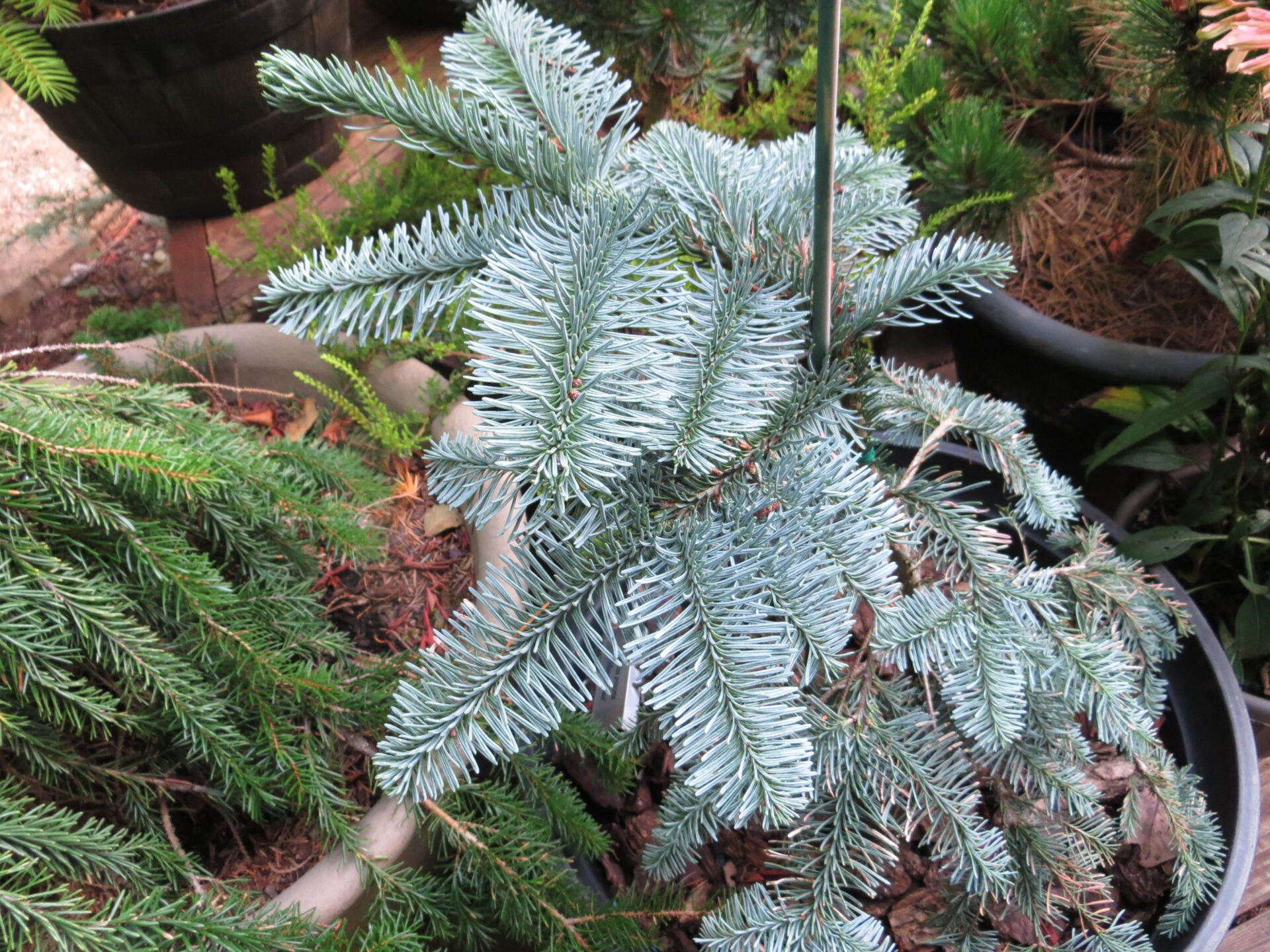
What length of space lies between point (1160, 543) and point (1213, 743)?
0.69 feet

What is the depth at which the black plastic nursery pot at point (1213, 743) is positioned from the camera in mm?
731

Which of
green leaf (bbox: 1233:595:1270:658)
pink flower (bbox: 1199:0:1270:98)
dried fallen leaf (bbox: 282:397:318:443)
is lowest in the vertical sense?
green leaf (bbox: 1233:595:1270:658)

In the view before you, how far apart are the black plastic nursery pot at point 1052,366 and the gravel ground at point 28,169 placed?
184 centimetres

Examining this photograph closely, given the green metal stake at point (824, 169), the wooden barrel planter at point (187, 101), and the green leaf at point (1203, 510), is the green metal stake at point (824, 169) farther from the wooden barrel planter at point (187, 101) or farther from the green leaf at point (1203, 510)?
the wooden barrel planter at point (187, 101)

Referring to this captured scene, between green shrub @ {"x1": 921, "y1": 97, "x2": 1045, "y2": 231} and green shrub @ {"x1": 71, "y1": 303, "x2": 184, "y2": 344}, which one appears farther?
green shrub @ {"x1": 71, "y1": 303, "x2": 184, "y2": 344}

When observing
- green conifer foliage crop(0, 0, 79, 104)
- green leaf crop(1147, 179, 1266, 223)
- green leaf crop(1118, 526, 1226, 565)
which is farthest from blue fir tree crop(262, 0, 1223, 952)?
green conifer foliage crop(0, 0, 79, 104)

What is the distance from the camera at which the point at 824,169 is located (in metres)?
0.43

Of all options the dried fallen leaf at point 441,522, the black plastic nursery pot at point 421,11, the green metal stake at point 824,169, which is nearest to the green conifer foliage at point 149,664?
the dried fallen leaf at point 441,522

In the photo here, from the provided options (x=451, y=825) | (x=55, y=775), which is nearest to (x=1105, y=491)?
(x=451, y=825)

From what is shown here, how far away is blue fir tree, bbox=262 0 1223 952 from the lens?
1.28 ft

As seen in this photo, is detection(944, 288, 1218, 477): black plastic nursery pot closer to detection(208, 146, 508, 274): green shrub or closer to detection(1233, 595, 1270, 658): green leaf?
detection(1233, 595, 1270, 658): green leaf

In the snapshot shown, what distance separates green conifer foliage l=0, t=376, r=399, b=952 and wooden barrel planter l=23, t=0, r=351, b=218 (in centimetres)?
74

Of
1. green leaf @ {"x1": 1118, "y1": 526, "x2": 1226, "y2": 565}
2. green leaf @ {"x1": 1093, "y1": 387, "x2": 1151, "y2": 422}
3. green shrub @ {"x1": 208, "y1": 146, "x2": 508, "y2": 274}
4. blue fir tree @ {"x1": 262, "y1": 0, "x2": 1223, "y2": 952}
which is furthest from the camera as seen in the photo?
green shrub @ {"x1": 208, "y1": 146, "x2": 508, "y2": 274}

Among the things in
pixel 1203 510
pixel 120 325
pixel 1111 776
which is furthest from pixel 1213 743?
pixel 120 325
